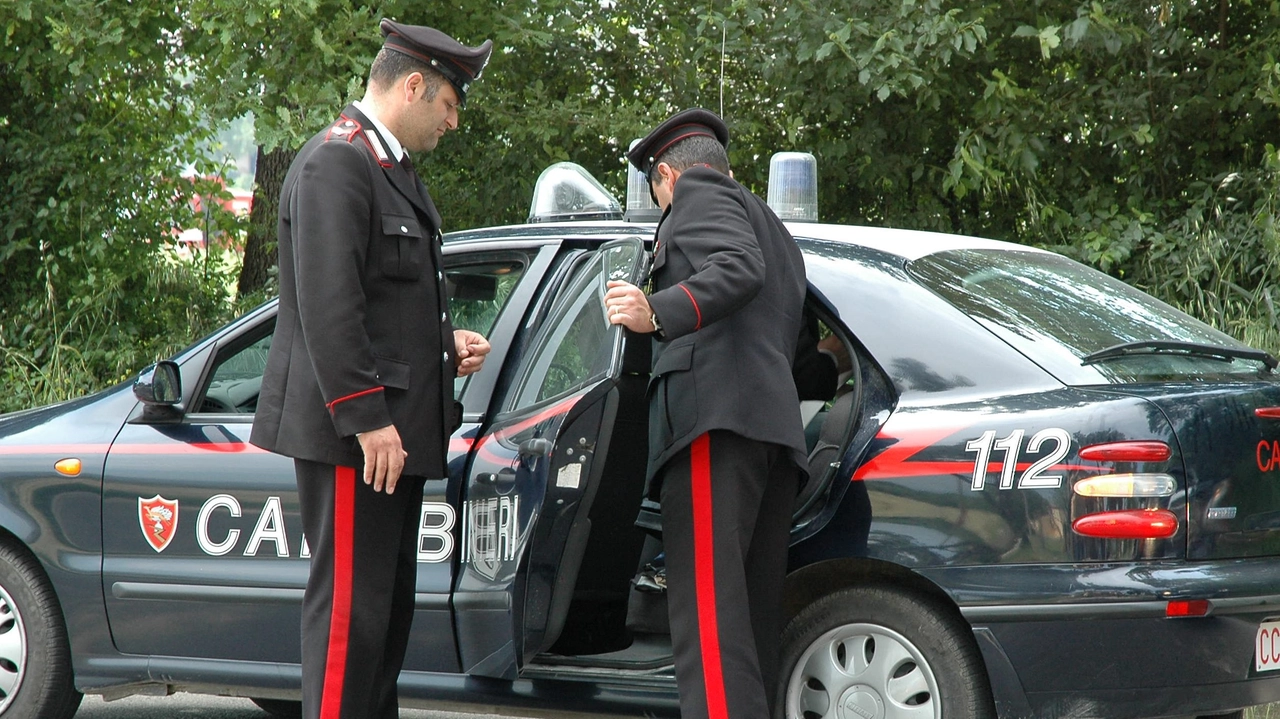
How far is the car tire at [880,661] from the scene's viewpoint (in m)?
3.02

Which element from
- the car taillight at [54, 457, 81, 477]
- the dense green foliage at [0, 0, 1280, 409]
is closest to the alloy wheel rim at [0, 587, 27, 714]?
the car taillight at [54, 457, 81, 477]

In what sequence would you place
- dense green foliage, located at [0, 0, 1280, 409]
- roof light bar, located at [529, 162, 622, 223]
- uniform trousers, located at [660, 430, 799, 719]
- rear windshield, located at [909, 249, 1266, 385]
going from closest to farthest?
uniform trousers, located at [660, 430, 799, 719], rear windshield, located at [909, 249, 1266, 385], roof light bar, located at [529, 162, 622, 223], dense green foliage, located at [0, 0, 1280, 409]

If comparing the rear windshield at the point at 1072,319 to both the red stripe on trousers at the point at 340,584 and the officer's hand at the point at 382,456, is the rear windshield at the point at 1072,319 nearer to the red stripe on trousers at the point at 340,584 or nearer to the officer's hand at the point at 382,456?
the officer's hand at the point at 382,456

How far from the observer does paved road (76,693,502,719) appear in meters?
4.77

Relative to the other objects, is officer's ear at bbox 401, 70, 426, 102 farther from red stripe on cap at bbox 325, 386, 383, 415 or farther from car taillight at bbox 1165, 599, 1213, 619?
car taillight at bbox 1165, 599, 1213, 619

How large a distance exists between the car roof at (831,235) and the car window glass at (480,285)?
2.6 inches

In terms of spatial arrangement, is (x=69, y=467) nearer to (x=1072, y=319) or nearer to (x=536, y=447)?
(x=536, y=447)

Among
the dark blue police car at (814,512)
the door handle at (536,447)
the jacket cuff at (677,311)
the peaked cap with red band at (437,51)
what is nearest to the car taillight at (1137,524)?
the dark blue police car at (814,512)

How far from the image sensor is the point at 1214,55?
Answer: 7.72 m

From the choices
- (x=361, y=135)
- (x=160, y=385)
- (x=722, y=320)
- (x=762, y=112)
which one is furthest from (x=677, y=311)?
(x=762, y=112)

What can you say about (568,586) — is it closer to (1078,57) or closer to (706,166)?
(706,166)

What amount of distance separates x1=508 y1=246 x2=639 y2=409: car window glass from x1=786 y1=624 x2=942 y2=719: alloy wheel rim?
2.80 ft

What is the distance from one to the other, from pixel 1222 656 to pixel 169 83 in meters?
8.07

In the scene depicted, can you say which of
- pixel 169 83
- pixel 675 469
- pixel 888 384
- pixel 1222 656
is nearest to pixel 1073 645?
pixel 1222 656
